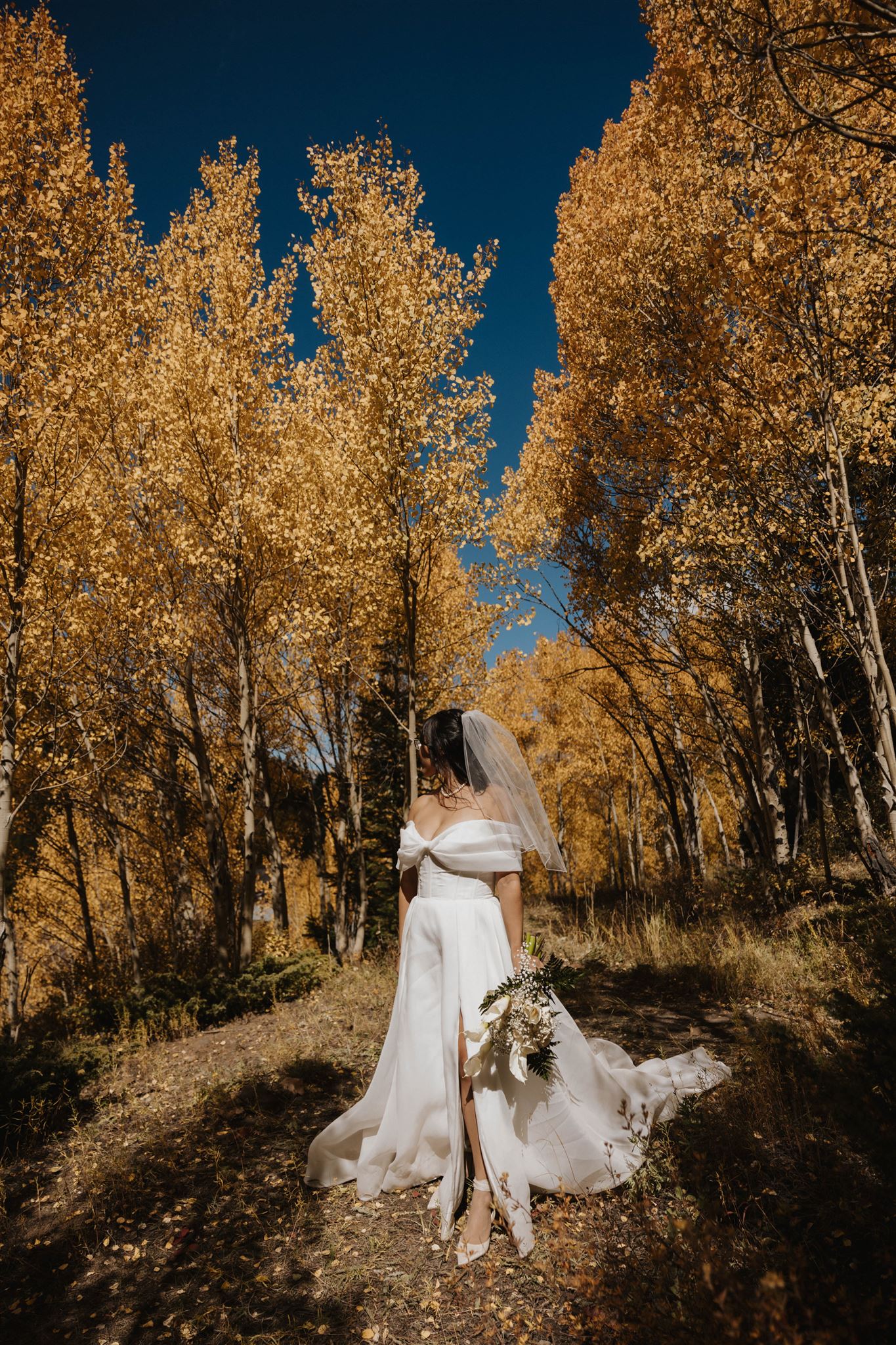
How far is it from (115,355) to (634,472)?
20.4 feet

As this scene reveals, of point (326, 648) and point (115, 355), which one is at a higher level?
point (115, 355)

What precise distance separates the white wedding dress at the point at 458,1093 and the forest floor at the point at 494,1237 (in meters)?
0.12

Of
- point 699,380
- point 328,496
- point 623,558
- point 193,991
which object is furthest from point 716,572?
point 193,991

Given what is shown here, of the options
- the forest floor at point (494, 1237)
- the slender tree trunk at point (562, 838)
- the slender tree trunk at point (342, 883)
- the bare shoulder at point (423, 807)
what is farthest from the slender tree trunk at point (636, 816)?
the bare shoulder at point (423, 807)

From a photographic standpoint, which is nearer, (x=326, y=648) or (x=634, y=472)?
(x=634, y=472)

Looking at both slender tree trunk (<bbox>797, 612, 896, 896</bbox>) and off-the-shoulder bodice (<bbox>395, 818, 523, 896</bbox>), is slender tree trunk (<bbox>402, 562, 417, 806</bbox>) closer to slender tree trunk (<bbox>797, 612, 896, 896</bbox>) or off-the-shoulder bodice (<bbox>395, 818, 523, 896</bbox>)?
slender tree trunk (<bbox>797, 612, 896, 896</bbox>)

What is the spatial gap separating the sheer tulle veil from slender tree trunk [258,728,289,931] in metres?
9.64

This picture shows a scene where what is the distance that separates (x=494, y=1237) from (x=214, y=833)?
8414 mm

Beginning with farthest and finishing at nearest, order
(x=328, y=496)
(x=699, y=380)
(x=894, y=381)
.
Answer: (x=328, y=496) → (x=699, y=380) → (x=894, y=381)

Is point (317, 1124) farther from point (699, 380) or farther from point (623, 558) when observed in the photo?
point (623, 558)

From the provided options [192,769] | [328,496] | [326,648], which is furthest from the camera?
[192,769]

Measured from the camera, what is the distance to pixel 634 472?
8.75 metres

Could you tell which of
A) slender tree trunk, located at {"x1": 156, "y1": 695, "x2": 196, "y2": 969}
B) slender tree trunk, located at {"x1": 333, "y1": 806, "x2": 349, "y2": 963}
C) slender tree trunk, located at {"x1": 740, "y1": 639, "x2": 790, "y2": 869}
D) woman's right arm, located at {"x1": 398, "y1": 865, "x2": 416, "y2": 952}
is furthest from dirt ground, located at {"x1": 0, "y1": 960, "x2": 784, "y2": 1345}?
slender tree trunk, located at {"x1": 333, "y1": 806, "x2": 349, "y2": 963}

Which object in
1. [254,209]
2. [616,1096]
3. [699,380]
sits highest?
[254,209]
